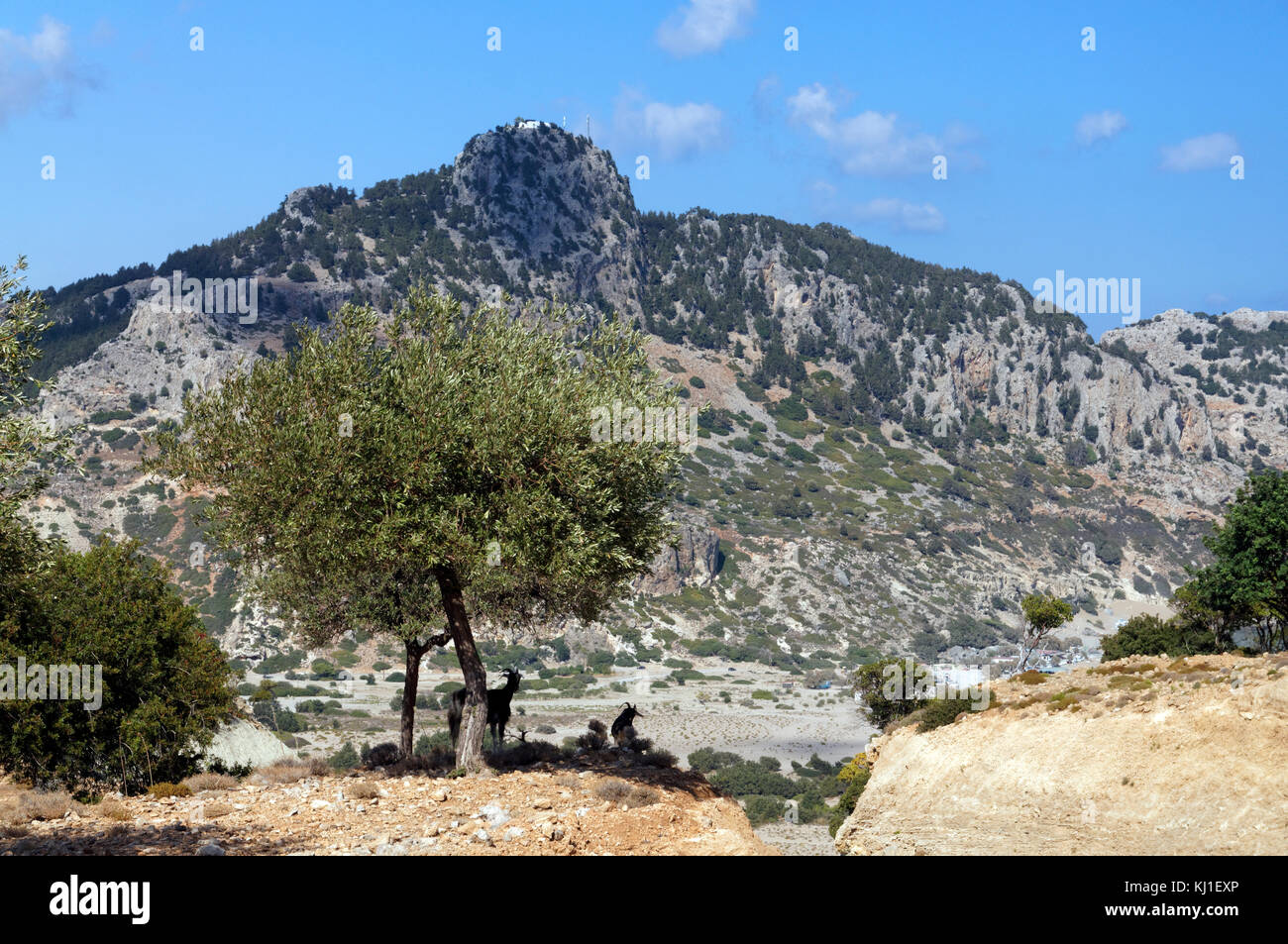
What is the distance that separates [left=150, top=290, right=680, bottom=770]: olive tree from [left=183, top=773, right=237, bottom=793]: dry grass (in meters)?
5.01

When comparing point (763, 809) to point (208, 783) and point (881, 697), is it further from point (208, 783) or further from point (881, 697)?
point (208, 783)

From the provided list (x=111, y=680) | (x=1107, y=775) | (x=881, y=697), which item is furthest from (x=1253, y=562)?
(x=111, y=680)

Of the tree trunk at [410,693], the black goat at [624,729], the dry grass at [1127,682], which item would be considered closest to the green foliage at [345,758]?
the tree trunk at [410,693]

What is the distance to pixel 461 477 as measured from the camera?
25156 mm

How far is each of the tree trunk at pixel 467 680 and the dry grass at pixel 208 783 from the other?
554 cm

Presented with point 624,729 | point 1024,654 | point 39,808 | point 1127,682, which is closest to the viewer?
point 39,808

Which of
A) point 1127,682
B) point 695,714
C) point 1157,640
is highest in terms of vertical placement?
point 1127,682

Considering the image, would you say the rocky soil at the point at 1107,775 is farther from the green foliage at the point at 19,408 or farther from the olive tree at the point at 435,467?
the green foliage at the point at 19,408

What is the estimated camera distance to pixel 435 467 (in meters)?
23.9

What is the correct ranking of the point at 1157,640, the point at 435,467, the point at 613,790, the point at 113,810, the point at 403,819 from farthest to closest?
1. the point at 1157,640
2. the point at 435,467
3. the point at 613,790
4. the point at 113,810
5. the point at 403,819

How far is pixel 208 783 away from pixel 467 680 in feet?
21.9

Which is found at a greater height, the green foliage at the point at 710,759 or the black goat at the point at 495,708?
the black goat at the point at 495,708

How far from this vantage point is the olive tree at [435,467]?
78.7ft
